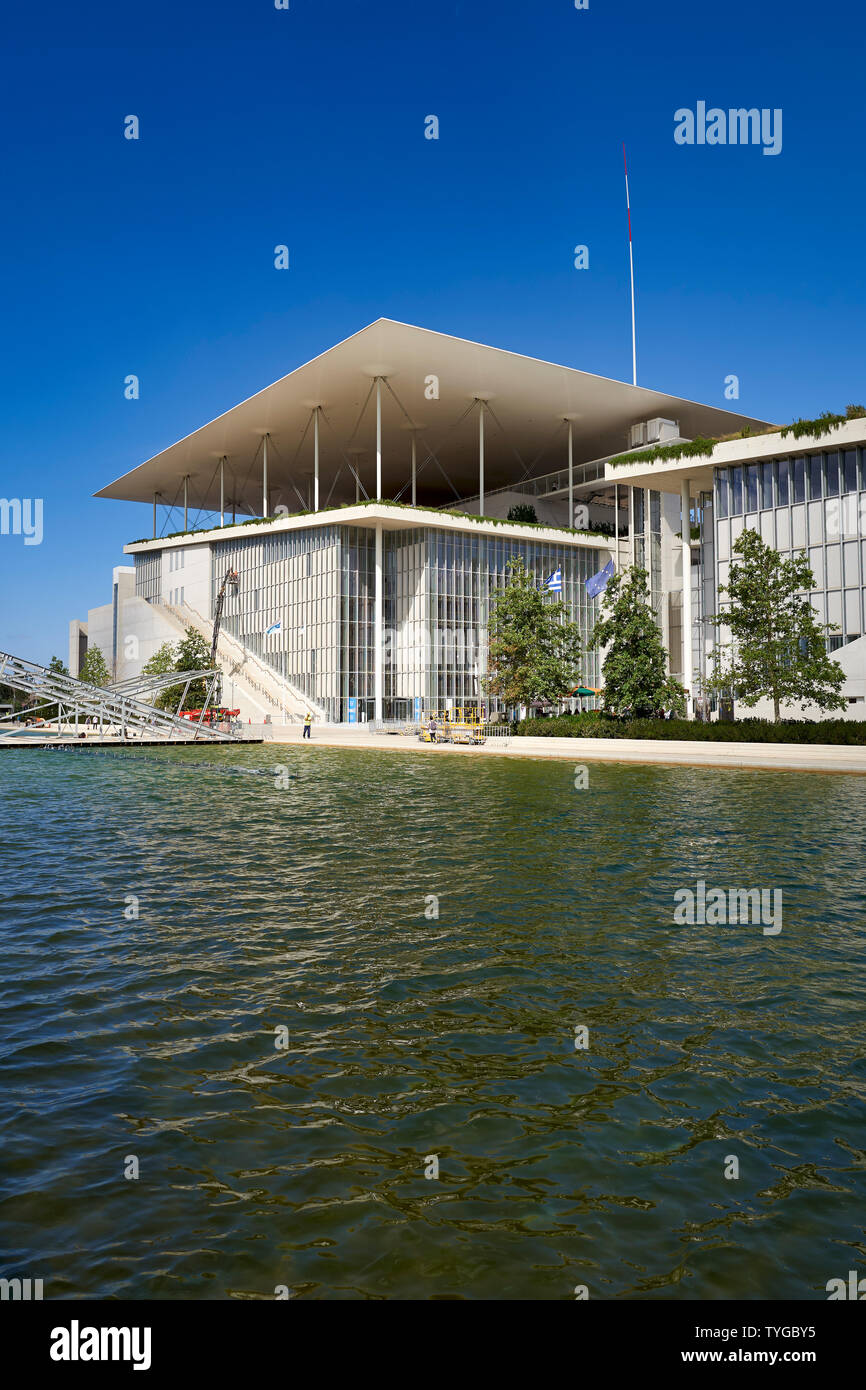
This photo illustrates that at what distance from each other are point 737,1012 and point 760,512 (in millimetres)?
42865

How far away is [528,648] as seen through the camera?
4853 centimetres

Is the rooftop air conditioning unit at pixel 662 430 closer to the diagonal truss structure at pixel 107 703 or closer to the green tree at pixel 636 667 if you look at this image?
the green tree at pixel 636 667

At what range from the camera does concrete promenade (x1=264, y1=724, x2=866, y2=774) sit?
98.1 ft

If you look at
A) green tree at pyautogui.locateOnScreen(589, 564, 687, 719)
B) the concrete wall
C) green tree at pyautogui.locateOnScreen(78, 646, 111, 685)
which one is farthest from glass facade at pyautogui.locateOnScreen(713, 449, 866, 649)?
green tree at pyautogui.locateOnScreen(78, 646, 111, 685)

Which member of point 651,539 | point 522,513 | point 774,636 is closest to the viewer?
point 774,636

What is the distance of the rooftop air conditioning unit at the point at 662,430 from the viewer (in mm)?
64000

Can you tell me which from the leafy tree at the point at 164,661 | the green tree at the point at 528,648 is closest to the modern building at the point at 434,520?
the leafy tree at the point at 164,661

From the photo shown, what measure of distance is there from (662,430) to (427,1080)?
209ft

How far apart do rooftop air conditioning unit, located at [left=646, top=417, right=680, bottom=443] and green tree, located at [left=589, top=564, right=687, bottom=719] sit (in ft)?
84.1

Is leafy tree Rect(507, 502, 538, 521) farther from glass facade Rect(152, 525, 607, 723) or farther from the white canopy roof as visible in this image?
glass facade Rect(152, 525, 607, 723)

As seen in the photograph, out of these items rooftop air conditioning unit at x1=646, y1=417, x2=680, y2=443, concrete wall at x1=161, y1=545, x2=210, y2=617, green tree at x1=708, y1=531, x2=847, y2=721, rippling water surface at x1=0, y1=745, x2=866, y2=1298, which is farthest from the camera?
concrete wall at x1=161, y1=545, x2=210, y2=617

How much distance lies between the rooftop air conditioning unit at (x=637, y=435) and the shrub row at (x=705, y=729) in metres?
29.1

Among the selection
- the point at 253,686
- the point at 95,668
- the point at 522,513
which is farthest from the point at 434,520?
the point at 95,668

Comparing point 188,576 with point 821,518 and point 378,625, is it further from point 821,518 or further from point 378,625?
point 821,518
